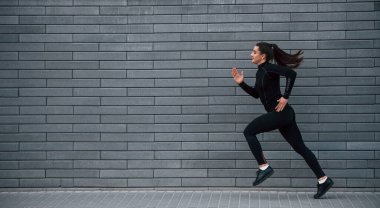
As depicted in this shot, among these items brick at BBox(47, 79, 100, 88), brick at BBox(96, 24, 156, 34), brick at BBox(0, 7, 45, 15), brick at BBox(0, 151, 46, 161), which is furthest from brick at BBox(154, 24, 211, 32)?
brick at BBox(0, 151, 46, 161)

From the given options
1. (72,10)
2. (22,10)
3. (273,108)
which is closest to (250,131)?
(273,108)

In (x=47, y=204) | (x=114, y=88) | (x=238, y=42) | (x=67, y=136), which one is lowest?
(x=47, y=204)

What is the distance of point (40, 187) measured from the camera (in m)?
8.85

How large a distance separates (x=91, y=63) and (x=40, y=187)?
1.88m

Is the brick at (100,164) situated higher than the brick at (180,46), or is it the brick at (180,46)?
the brick at (180,46)

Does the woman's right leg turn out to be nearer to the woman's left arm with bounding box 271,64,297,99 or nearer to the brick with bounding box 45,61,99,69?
the woman's left arm with bounding box 271,64,297,99

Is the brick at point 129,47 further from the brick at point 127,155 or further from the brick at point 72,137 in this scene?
the brick at point 127,155

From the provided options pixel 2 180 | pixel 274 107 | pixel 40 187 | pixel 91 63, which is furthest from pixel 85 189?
pixel 274 107

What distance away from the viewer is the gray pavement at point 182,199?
25.8 feet

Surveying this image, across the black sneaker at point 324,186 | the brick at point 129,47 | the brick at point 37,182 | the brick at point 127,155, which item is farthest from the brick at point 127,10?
the black sneaker at point 324,186

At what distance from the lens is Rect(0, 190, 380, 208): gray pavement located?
7.88 meters

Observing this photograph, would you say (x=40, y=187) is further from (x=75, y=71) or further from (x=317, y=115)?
(x=317, y=115)

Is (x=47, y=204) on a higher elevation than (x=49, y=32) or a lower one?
lower

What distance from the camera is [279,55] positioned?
8.13 meters
